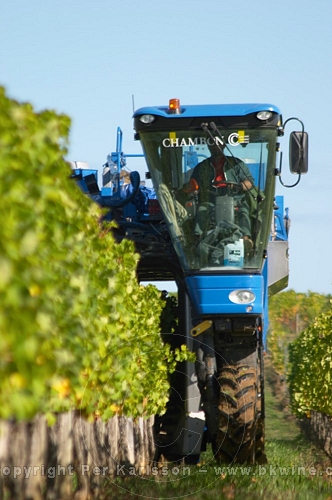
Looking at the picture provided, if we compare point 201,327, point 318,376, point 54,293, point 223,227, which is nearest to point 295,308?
point 318,376

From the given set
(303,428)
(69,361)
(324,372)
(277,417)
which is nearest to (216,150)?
(69,361)

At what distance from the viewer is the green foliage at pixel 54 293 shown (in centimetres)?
402

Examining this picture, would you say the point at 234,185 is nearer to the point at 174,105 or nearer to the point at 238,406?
the point at 174,105

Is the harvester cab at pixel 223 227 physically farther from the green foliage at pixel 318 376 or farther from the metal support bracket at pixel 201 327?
the green foliage at pixel 318 376

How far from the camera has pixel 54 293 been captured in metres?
5.25

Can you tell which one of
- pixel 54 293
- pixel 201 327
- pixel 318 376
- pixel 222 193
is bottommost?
pixel 54 293

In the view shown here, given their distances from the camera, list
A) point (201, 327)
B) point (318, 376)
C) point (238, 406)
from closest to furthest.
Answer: point (238, 406) → point (201, 327) → point (318, 376)

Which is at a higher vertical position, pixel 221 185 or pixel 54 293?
pixel 221 185

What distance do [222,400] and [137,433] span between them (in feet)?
2.85

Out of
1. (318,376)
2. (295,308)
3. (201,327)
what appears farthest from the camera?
(295,308)

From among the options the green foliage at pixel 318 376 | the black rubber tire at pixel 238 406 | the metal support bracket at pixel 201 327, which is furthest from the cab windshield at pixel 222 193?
the green foliage at pixel 318 376

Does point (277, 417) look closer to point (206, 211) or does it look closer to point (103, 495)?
point (206, 211)

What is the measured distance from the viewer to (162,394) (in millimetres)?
11336

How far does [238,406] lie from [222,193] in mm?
Result: 2018
